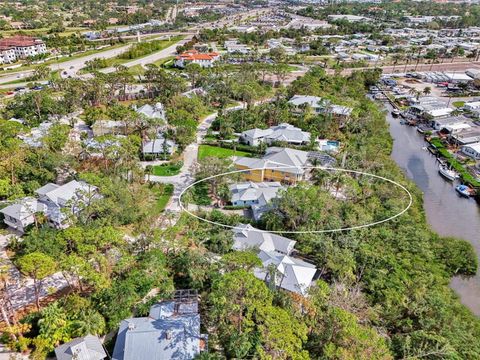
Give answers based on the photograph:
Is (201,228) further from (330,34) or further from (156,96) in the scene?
(330,34)

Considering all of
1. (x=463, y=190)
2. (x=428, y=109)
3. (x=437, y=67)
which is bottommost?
(x=463, y=190)

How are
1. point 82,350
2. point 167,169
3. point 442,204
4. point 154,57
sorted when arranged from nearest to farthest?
point 82,350, point 442,204, point 167,169, point 154,57

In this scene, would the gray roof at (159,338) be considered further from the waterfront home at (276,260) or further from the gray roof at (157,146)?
the gray roof at (157,146)

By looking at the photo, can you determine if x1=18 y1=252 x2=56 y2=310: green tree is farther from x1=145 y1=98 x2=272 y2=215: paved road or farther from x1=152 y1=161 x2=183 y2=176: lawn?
x1=152 y1=161 x2=183 y2=176: lawn

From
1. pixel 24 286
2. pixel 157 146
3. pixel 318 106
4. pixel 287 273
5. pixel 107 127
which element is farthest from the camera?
pixel 318 106

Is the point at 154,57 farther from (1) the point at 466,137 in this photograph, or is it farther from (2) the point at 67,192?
(1) the point at 466,137

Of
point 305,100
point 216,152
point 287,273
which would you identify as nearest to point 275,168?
point 216,152

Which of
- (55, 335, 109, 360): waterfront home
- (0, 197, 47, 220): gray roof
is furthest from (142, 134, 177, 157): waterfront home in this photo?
(55, 335, 109, 360): waterfront home

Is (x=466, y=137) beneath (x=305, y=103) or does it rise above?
beneath
